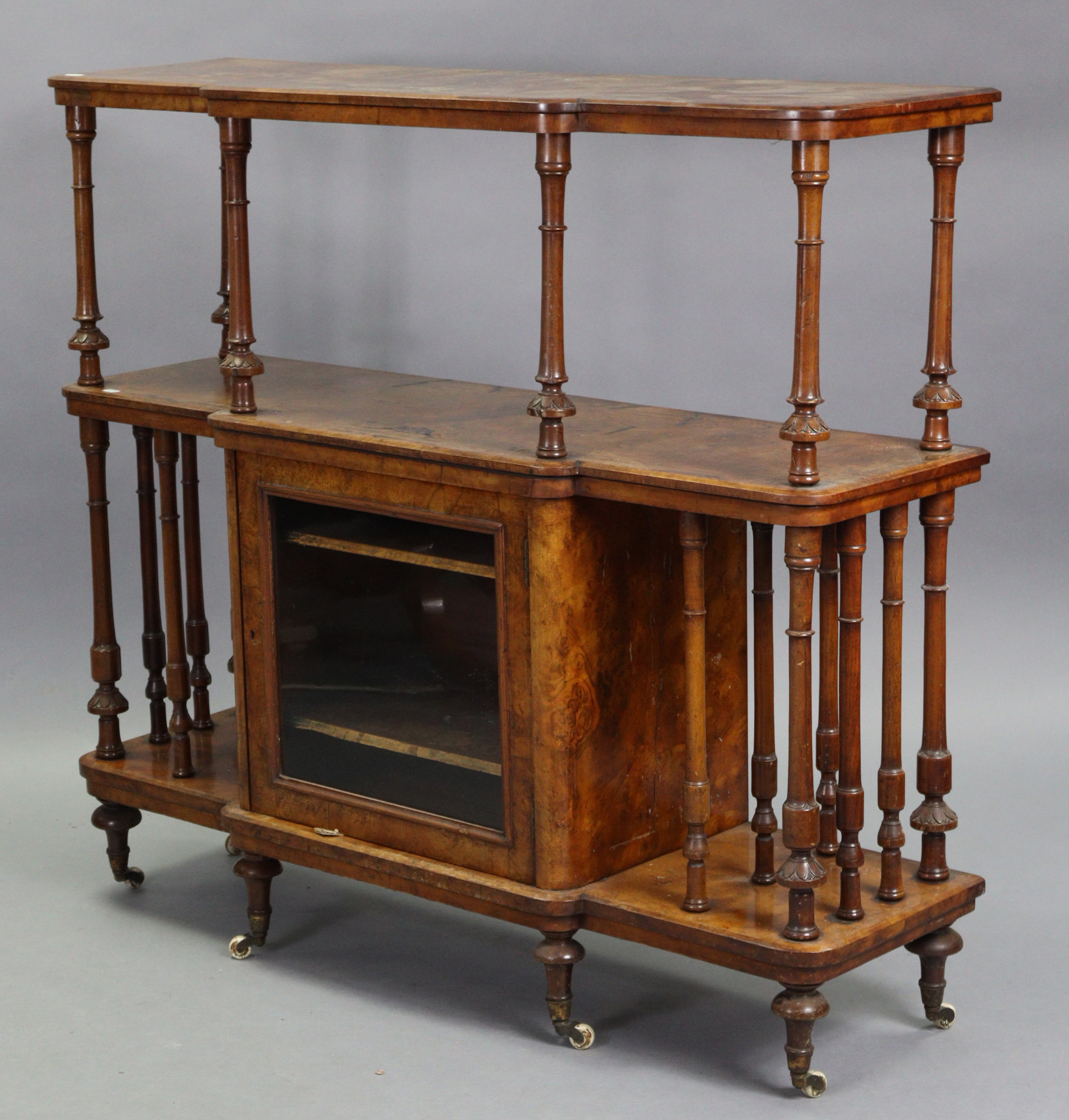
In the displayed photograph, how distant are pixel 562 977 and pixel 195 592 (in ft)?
5.07

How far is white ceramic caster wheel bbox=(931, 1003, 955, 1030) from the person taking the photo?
4.61 m

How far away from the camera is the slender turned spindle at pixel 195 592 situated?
5.43m

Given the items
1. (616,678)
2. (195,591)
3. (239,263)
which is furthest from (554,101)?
(195,591)

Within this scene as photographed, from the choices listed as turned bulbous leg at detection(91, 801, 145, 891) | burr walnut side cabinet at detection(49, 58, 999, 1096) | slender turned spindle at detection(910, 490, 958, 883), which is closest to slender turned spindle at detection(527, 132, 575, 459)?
burr walnut side cabinet at detection(49, 58, 999, 1096)

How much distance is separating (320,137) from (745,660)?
2282 millimetres

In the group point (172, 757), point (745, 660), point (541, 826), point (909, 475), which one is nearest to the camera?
point (909, 475)

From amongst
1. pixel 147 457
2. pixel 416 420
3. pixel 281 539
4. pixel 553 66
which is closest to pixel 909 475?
pixel 416 420

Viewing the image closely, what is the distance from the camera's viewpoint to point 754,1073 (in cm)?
443

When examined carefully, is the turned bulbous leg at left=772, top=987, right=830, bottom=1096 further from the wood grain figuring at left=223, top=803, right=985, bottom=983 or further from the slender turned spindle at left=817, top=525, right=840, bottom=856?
the slender turned spindle at left=817, top=525, right=840, bottom=856

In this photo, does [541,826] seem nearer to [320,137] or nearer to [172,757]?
[172,757]

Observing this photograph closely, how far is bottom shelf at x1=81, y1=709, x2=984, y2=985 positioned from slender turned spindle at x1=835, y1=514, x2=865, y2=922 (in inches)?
3.1

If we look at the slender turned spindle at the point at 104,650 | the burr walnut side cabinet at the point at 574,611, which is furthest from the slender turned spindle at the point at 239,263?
the slender turned spindle at the point at 104,650

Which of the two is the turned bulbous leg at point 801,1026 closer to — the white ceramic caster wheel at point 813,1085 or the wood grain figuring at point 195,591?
the white ceramic caster wheel at point 813,1085

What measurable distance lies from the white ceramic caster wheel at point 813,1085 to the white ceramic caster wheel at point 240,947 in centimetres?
137
